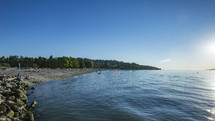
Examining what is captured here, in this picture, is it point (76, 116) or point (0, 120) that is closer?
point (0, 120)

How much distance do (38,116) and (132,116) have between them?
33.2ft

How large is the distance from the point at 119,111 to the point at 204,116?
10171 millimetres

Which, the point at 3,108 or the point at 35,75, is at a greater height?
the point at 3,108

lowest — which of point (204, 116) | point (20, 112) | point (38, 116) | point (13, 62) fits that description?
point (204, 116)

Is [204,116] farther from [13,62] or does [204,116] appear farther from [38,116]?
[13,62]

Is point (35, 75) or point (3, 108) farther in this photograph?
point (35, 75)

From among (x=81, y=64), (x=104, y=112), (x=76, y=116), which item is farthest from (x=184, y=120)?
(x=81, y=64)

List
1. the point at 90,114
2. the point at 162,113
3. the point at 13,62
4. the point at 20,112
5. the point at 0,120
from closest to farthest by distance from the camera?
the point at 0,120, the point at 20,112, the point at 90,114, the point at 162,113, the point at 13,62

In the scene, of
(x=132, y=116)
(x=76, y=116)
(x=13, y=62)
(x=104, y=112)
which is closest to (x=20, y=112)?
(x=76, y=116)

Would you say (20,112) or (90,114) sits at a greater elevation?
(20,112)

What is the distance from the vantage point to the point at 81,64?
468 ft

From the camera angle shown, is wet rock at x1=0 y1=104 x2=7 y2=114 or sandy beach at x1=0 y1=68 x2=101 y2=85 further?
sandy beach at x1=0 y1=68 x2=101 y2=85

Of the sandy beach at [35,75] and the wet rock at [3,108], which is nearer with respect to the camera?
the wet rock at [3,108]

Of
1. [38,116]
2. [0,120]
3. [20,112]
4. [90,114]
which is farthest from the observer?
[90,114]
